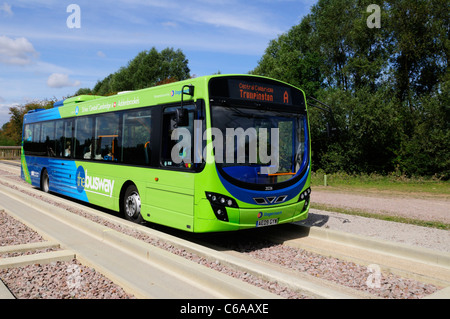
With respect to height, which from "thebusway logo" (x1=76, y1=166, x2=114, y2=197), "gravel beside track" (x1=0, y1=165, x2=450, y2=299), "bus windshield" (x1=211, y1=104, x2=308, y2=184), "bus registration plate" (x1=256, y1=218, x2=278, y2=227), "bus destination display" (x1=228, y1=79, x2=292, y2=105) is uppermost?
"bus destination display" (x1=228, y1=79, x2=292, y2=105)

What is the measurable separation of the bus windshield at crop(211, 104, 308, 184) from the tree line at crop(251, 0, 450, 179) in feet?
64.4

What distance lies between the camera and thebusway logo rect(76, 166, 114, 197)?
10031mm

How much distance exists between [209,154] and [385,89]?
82.7 ft

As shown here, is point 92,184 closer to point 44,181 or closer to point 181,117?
point 44,181

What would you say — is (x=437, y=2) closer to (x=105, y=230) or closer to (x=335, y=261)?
(x=335, y=261)

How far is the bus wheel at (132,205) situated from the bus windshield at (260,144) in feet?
9.48

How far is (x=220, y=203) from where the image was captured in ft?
22.4

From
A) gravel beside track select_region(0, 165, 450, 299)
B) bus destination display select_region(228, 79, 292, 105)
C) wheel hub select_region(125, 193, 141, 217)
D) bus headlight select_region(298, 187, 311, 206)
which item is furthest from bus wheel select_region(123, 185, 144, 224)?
bus headlight select_region(298, 187, 311, 206)

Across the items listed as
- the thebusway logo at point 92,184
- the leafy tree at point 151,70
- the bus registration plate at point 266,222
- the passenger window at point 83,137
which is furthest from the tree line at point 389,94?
the leafy tree at point 151,70

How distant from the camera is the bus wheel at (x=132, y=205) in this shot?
884cm

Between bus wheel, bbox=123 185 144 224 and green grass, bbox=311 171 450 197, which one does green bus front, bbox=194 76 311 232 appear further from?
green grass, bbox=311 171 450 197

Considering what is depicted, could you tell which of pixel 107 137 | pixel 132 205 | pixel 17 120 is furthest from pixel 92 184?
pixel 17 120
